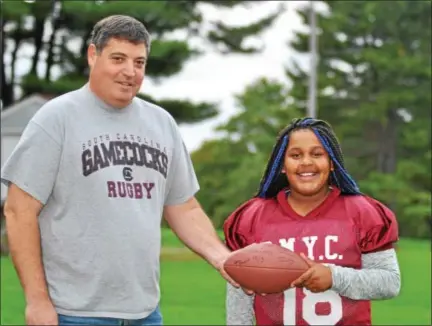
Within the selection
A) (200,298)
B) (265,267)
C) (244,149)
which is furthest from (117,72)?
(244,149)

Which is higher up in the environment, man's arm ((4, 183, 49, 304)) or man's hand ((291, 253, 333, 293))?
man's arm ((4, 183, 49, 304))

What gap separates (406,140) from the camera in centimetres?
3712

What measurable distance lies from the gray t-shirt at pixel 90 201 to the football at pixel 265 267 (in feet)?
1.32

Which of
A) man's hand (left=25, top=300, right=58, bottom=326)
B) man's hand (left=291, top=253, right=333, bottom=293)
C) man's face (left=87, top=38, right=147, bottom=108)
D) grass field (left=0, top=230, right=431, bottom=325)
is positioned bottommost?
grass field (left=0, top=230, right=431, bottom=325)

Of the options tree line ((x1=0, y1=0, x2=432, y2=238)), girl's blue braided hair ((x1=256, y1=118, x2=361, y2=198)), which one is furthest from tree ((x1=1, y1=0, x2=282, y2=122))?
girl's blue braided hair ((x1=256, y1=118, x2=361, y2=198))

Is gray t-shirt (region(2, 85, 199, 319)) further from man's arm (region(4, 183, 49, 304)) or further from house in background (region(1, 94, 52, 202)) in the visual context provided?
house in background (region(1, 94, 52, 202))

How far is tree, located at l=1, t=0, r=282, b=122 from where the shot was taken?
22.4 metres

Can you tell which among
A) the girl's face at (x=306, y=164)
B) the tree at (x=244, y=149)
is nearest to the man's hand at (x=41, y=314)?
the girl's face at (x=306, y=164)

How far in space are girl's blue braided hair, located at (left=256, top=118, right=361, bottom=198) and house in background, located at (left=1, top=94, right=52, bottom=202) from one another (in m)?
17.7

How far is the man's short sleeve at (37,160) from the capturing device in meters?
3.78

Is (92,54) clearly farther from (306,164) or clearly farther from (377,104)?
(377,104)

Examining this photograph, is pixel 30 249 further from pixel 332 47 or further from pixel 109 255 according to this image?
pixel 332 47

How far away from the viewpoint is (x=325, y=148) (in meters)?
4.29

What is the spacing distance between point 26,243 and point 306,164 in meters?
1.18
